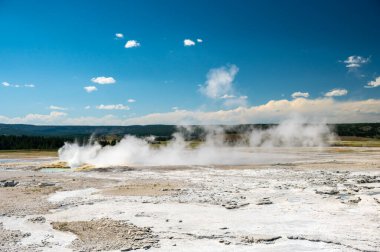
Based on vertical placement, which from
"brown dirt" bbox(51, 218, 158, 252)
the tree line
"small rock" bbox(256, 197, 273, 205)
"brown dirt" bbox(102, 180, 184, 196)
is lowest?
"brown dirt" bbox(51, 218, 158, 252)

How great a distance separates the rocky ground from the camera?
44.8 ft

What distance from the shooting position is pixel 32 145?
94125 mm

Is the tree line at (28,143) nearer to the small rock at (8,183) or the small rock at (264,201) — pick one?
the small rock at (8,183)

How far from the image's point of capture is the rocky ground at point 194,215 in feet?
44.8

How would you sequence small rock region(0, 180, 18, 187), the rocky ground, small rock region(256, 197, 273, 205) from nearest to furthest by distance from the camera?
the rocky ground
small rock region(256, 197, 273, 205)
small rock region(0, 180, 18, 187)

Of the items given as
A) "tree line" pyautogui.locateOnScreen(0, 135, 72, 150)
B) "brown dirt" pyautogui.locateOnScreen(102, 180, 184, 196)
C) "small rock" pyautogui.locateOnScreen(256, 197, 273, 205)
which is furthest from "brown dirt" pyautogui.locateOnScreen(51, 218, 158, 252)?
"tree line" pyautogui.locateOnScreen(0, 135, 72, 150)

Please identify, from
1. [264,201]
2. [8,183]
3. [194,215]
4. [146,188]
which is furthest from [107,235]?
[8,183]

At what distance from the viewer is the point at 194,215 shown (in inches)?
701

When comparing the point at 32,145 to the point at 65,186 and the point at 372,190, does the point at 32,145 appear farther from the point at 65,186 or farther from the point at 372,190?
the point at 372,190

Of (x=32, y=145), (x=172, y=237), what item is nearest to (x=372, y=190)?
(x=172, y=237)

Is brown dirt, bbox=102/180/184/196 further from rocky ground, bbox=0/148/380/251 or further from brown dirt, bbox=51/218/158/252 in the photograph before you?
brown dirt, bbox=51/218/158/252

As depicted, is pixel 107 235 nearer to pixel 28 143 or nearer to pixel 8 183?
pixel 8 183

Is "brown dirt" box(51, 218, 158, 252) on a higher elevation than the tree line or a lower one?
lower

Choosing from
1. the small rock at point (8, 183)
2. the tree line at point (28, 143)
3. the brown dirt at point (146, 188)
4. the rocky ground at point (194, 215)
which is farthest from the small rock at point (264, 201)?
the tree line at point (28, 143)
